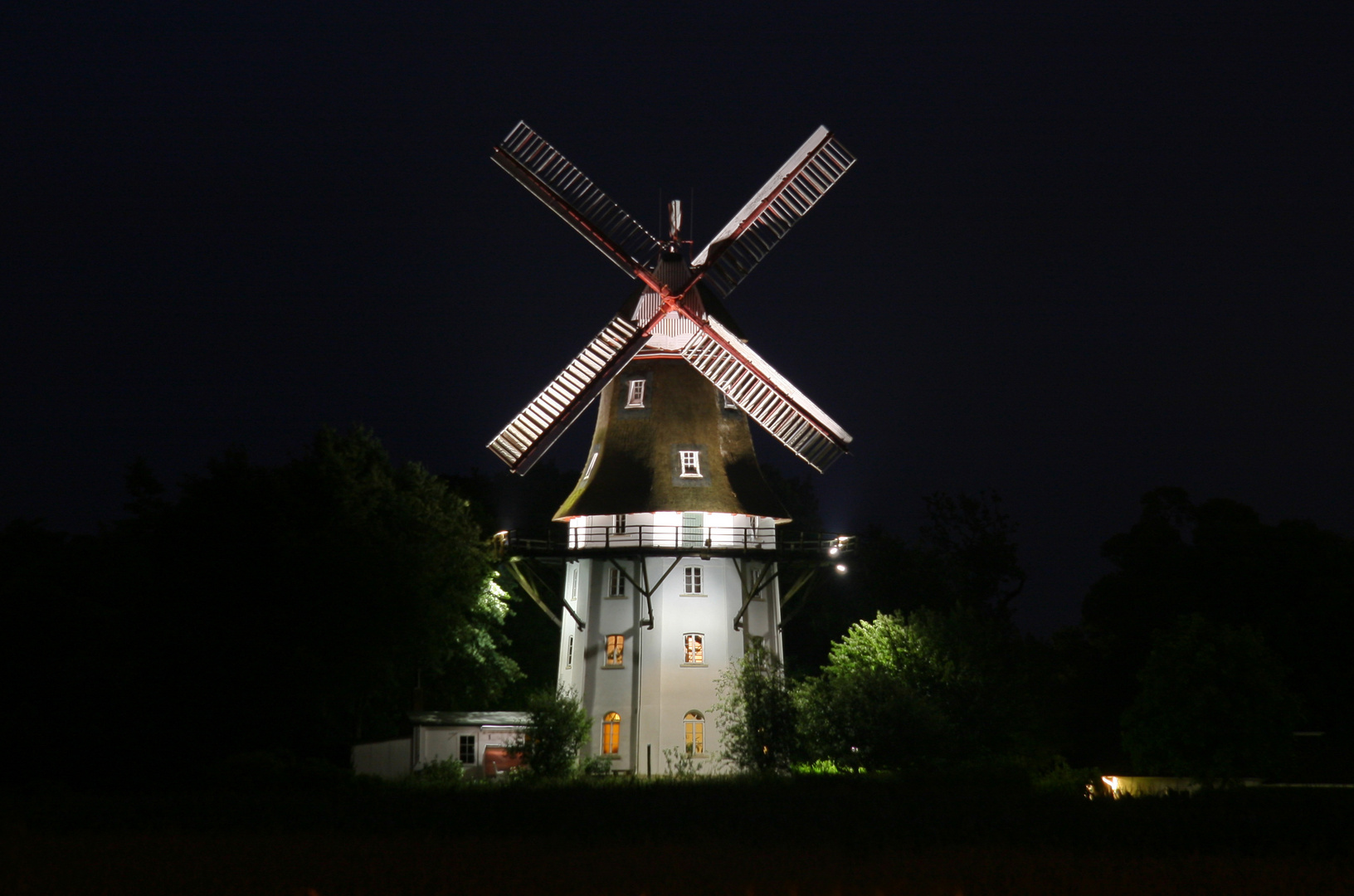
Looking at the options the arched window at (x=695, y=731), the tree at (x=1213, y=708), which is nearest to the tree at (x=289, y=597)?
the arched window at (x=695, y=731)

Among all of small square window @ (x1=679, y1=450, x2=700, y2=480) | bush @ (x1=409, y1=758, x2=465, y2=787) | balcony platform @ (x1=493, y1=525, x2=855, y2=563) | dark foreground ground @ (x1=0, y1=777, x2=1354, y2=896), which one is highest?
small square window @ (x1=679, y1=450, x2=700, y2=480)

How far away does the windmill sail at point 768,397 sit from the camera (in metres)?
35.9

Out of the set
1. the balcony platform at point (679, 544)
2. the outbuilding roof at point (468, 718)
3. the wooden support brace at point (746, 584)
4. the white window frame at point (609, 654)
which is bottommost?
the outbuilding roof at point (468, 718)

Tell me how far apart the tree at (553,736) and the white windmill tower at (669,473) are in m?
1.90

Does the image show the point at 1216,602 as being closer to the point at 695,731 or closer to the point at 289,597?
the point at 695,731

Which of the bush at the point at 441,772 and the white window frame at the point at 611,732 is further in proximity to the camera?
the white window frame at the point at 611,732

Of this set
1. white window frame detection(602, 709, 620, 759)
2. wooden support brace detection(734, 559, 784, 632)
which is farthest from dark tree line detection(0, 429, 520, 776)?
wooden support brace detection(734, 559, 784, 632)

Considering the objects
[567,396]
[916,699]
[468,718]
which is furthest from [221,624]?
[916,699]

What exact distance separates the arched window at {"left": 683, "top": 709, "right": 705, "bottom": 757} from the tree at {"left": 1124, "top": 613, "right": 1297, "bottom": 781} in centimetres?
1125

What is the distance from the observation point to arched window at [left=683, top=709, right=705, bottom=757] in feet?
116

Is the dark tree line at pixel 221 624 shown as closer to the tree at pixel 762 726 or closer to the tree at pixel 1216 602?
the tree at pixel 762 726

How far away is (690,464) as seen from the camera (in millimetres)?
36969

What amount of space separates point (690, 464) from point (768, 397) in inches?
109

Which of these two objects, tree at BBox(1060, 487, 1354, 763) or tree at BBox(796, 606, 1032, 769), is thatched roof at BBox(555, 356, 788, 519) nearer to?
tree at BBox(796, 606, 1032, 769)
